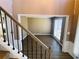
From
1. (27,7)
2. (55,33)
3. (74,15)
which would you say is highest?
(27,7)

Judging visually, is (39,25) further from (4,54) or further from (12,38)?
(4,54)

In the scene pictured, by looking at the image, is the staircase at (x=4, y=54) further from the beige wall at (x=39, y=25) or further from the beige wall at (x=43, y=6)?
the beige wall at (x=39, y=25)

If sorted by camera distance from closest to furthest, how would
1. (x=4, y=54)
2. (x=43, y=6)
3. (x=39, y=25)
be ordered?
(x=4, y=54) < (x=43, y=6) < (x=39, y=25)

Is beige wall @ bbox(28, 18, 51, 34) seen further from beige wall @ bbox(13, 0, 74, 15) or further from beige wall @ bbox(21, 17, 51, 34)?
beige wall @ bbox(13, 0, 74, 15)

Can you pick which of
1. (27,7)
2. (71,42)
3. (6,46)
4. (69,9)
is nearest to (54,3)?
(69,9)

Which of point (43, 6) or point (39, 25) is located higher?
point (43, 6)

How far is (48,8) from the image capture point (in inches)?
245

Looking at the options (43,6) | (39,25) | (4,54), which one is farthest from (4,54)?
(39,25)

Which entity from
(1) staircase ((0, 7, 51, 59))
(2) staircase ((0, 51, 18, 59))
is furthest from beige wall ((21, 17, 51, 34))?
(2) staircase ((0, 51, 18, 59))

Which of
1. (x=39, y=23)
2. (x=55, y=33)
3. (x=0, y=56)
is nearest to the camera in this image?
(x=0, y=56)

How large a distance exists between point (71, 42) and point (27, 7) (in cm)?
293

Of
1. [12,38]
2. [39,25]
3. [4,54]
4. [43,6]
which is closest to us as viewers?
[4,54]

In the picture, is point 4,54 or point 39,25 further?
point 39,25

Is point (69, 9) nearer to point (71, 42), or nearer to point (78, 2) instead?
point (78, 2)
